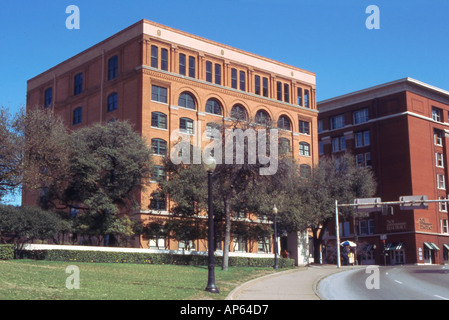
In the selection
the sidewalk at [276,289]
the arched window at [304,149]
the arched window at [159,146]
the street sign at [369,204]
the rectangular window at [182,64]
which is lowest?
the sidewalk at [276,289]

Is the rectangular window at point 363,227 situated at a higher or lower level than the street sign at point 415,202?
lower

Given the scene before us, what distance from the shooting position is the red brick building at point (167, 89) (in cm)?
5384

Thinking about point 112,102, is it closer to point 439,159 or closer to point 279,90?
point 279,90

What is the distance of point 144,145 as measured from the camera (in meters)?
42.1

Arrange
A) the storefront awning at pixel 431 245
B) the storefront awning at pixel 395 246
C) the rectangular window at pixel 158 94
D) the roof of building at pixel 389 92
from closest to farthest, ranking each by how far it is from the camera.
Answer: the rectangular window at pixel 158 94
the storefront awning at pixel 431 245
the storefront awning at pixel 395 246
the roof of building at pixel 389 92

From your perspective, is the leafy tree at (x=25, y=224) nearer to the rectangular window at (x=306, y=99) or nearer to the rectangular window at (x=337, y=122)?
the rectangular window at (x=306, y=99)

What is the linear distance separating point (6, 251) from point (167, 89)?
2892cm

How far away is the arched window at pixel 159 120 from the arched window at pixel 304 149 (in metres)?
19.8

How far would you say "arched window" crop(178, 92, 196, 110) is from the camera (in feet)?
187

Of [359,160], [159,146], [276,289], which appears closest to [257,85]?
[159,146]

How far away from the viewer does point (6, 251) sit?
30094 mm

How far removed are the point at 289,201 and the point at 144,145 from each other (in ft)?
43.7

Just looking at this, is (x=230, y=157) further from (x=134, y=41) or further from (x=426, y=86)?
(x=426, y=86)

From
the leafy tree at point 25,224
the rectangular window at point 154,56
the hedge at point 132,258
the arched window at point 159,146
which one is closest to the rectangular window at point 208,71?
the rectangular window at point 154,56
